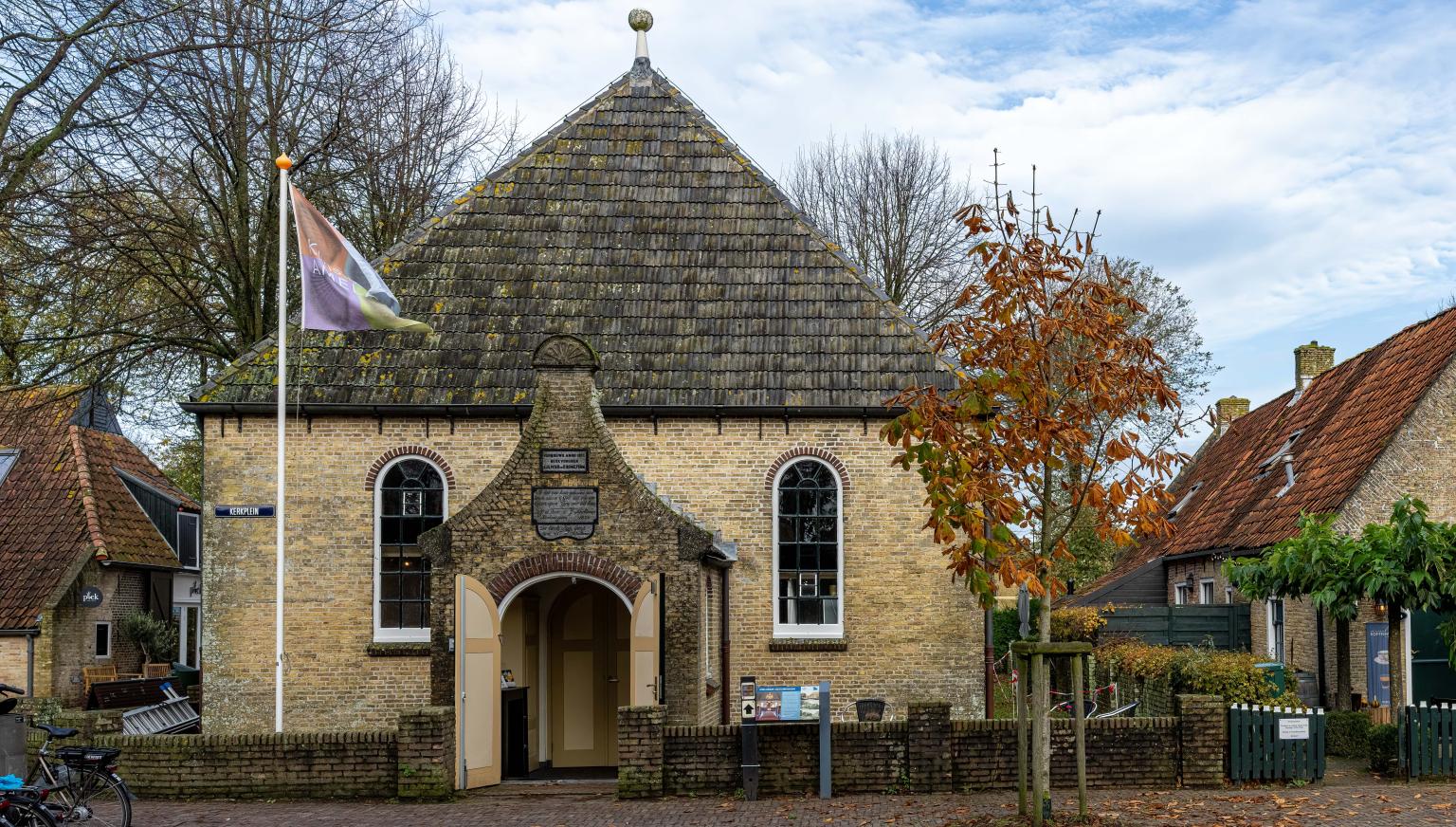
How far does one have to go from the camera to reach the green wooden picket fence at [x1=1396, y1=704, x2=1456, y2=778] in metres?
15.3

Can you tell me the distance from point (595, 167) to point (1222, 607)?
1415 centimetres

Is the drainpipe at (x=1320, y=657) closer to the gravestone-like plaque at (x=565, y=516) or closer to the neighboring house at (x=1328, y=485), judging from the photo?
the neighboring house at (x=1328, y=485)

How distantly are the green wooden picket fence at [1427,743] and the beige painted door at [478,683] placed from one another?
10486 mm

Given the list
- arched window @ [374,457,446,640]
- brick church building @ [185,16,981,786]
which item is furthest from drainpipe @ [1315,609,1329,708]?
arched window @ [374,457,446,640]

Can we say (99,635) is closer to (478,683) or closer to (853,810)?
(478,683)

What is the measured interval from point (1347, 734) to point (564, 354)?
11407mm

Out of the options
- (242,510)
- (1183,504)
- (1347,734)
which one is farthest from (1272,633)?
(242,510)

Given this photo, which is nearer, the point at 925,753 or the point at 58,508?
the point at 925,753

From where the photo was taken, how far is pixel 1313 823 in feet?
40.5

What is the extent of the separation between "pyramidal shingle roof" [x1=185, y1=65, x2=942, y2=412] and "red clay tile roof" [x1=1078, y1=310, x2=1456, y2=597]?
7.87m

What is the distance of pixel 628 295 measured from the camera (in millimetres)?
20172

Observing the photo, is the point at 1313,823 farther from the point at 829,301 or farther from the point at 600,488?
the point at 829,301

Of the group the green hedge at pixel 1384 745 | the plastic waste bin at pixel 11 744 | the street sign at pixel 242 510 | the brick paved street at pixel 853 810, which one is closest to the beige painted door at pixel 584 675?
the brick paved street at pixel 853 810

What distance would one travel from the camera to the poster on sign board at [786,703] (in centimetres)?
1440
